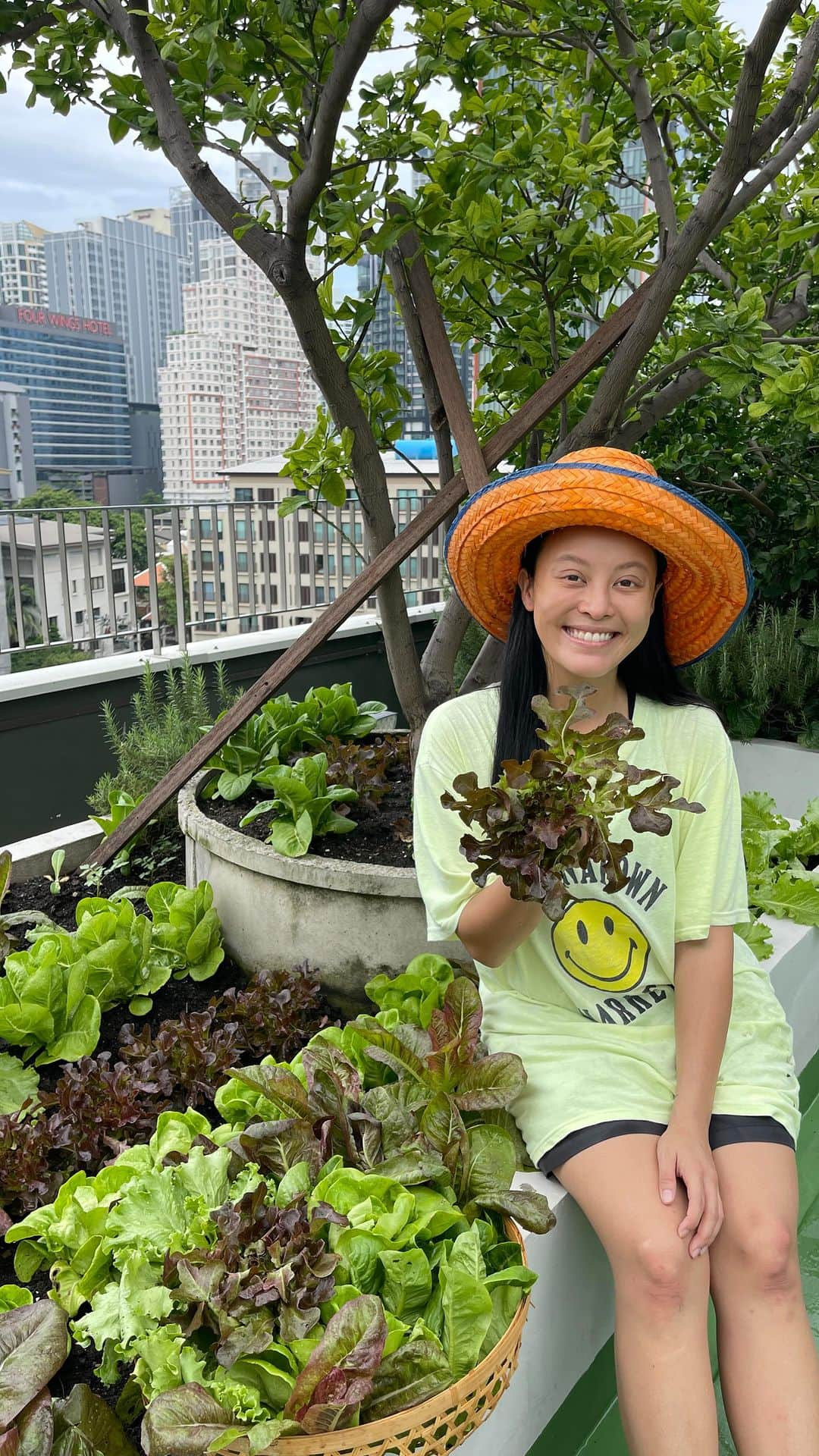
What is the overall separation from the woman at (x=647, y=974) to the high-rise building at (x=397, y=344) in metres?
1.35

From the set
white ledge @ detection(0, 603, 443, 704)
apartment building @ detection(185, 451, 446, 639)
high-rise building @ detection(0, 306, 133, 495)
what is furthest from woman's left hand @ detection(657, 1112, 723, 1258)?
high-rise building @ detection(0, 306, 133, 495)

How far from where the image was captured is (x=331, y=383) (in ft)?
7.96

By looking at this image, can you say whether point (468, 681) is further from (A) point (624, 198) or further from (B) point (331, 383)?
(A) point (624, 198)

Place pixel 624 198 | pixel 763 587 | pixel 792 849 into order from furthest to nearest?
pixel 763 587 < pixel 624 198 < pixel 792 849

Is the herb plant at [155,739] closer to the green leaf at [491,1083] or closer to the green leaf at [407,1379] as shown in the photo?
the green leaf at [491,1083]

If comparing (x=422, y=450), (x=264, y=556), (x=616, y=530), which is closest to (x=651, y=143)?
(x=616, y=530)

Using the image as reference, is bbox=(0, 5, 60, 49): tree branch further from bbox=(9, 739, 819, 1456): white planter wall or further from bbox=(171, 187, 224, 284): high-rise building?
bbox=(171, 187, 224, 284): high-rise building

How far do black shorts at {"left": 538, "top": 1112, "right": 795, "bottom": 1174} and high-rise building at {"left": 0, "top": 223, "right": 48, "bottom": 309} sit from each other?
32.5 meters

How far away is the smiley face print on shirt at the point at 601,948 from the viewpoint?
160 centimetres

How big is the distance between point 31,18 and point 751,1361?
290 centimetres

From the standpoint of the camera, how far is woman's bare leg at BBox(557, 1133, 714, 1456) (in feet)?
3.99

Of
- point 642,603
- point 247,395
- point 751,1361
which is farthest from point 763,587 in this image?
point 247,395

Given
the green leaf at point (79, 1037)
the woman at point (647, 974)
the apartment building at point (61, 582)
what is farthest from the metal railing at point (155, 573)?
the woman at point (647, 974)

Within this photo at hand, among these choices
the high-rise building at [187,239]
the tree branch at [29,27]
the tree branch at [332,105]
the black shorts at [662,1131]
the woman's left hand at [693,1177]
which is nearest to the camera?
the woman's left hand at [693,1177]
